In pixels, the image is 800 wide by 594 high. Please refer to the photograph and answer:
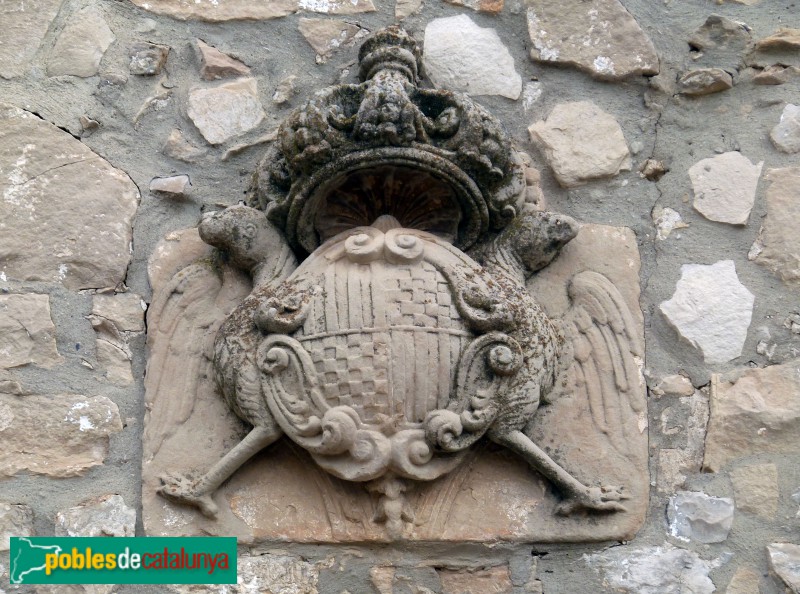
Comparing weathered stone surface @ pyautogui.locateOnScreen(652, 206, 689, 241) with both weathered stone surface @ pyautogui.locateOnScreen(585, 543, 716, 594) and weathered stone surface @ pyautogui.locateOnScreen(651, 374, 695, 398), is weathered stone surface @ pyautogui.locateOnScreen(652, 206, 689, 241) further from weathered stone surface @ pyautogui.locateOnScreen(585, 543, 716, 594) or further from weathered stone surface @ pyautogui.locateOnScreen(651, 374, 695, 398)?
weathered stone surface @ pyautogui.locateOnScreen(585, 543, 716, 594)

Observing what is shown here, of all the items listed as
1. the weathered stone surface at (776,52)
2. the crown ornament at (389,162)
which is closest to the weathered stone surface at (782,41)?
the weathered stone surface at (776,52)

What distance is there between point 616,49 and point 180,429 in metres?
1.35

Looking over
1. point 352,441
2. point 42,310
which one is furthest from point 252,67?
point 352,441

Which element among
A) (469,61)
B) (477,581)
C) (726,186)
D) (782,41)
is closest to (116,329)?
(477,581)

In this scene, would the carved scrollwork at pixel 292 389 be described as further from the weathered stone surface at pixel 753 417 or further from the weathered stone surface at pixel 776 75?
the weathered stone surface at pixel 776 75

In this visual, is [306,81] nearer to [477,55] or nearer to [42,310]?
[477,55]

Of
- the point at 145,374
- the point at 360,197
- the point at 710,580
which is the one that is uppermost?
the point at 360,197

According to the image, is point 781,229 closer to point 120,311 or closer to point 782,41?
point 782,41

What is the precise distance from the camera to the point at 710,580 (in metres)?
1.90

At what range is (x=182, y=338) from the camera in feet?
6.86

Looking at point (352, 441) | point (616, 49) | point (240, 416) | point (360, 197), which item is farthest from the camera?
point (616, 49)

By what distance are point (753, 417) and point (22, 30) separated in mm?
1904

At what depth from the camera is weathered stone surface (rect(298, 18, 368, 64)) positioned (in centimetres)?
238

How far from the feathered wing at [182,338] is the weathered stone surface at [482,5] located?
89cm
